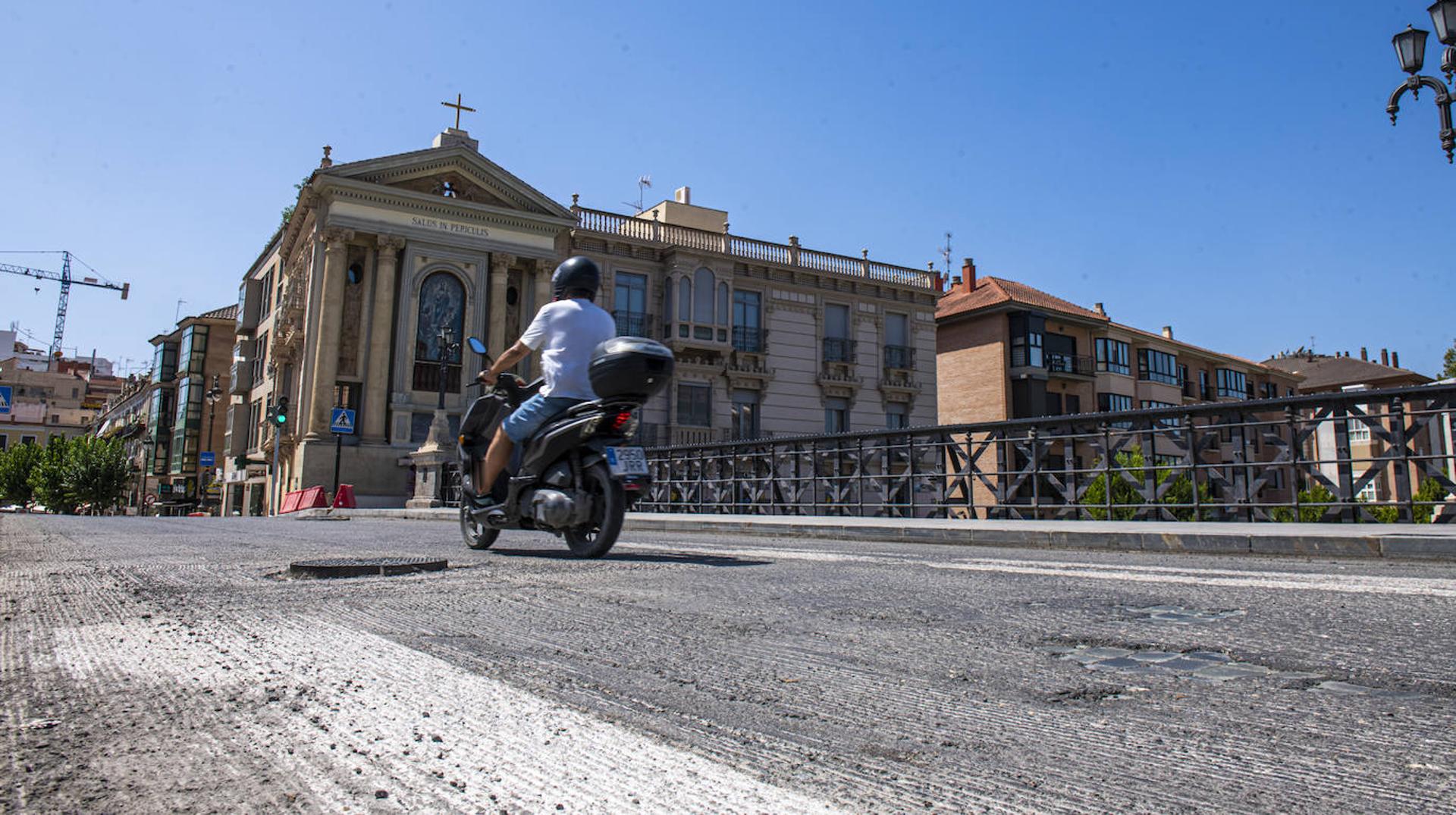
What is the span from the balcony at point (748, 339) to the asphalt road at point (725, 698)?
102 ft

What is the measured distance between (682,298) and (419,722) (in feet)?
106

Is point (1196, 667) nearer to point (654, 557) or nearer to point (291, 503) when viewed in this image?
point (654, 557)

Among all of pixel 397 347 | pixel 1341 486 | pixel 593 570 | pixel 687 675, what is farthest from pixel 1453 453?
pixel 397 347

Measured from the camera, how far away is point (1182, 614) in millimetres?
2965

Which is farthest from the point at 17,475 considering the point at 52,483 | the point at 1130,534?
the point at 1130,534

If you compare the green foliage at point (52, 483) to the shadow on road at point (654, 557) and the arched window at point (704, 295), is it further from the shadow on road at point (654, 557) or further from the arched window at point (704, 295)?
the shadow on road at point (654, 557)

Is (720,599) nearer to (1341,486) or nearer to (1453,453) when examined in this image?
(1453,453)

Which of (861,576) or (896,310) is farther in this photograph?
(896,310)

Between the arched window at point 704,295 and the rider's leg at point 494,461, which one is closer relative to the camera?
the rider's leg at point 494,461

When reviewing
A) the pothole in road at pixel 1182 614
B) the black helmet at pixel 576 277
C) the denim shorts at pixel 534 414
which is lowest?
the pothole in road at pixel 1182 614

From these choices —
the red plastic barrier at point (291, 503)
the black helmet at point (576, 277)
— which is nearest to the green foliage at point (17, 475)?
the red plastic barrier at point (291, 503)

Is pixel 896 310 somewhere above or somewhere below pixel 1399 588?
above

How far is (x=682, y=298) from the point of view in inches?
1315

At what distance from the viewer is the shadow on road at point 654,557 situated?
5.15 metres
